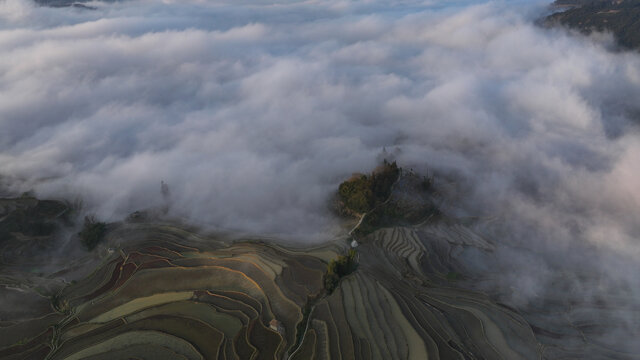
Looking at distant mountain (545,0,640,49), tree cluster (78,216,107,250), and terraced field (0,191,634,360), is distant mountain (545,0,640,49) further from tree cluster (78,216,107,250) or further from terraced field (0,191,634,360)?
tree cluster (78,216,107,250)

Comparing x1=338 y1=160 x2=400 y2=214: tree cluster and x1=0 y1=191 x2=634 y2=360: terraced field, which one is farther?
x1=338 y1=160 x2=400 y2=214: tree cluster

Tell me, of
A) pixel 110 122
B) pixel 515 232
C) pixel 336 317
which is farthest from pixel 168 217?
pixel 110 122

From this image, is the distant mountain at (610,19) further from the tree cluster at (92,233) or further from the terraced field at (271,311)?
the tree cluster at (92,233)

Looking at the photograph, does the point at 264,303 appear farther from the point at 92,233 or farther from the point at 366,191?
the point at 92,233

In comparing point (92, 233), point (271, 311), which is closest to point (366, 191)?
point (271, 311)

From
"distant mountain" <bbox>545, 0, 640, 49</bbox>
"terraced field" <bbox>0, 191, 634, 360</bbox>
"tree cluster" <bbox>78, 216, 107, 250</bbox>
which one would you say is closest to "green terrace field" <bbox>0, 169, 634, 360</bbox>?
"terraced field" <bbox>0, 191, 634, 360</bbox>

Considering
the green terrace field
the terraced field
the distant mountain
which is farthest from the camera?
the distant mountain

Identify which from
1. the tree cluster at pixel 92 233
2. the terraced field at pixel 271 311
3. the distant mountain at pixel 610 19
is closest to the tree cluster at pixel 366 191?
the terraced field at pixel 271 311

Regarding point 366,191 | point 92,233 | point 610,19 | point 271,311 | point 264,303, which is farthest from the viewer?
point 610,19
